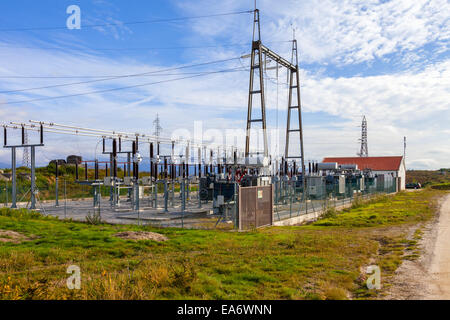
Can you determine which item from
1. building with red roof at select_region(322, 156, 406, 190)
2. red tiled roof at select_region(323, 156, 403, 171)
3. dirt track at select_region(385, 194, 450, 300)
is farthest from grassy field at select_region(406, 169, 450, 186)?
dirt track at select_region(385, 194, 450, 300)

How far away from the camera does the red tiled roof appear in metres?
61.4

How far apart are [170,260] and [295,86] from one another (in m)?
27.3

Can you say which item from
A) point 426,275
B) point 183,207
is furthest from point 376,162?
point 426,275

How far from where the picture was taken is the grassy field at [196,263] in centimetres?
691

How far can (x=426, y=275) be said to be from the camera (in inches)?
346

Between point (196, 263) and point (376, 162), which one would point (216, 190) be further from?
point (376, 162)

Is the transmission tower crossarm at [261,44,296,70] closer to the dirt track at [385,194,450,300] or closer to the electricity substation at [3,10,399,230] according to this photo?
the electricity substation at [3,10,399,230]

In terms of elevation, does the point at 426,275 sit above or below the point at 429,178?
above

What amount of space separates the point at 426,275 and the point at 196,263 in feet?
18.1

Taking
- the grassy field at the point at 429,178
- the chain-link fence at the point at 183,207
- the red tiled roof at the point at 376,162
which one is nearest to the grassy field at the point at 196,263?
the chain-link fence at the point at 183,207
